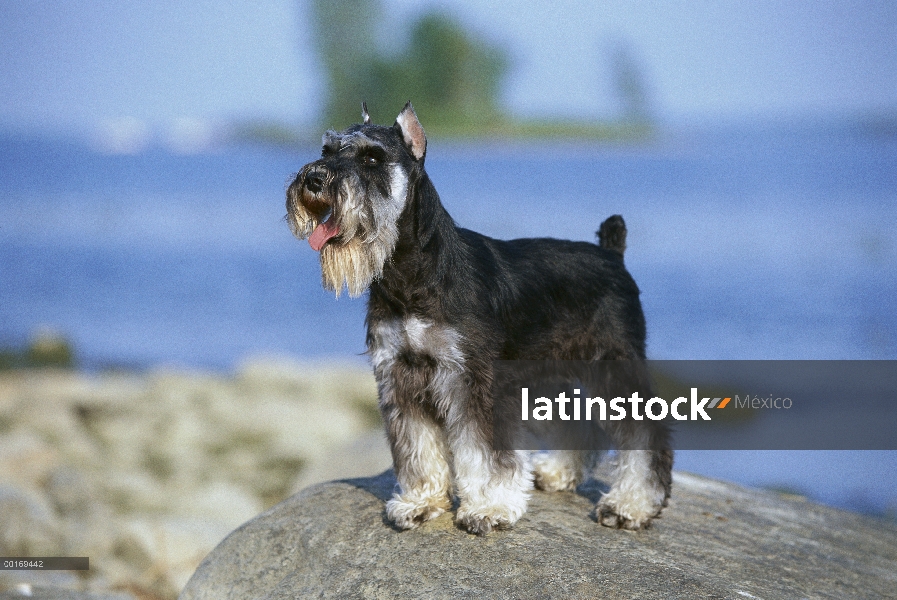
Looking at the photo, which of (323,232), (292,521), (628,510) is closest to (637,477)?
(628,510)

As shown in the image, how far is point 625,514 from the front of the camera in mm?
6070

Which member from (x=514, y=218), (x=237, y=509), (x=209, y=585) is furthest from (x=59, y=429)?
(x=514, y=218)

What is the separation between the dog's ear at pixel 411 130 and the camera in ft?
17.9

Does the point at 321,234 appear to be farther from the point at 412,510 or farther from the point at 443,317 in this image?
the point at 412,510

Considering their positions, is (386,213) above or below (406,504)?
above

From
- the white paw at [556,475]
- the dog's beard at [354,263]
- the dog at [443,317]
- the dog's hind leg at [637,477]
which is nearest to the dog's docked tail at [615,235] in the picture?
the dog at [443,317]

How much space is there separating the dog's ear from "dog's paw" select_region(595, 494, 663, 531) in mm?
2633

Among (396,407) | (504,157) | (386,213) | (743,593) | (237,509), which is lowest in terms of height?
(237,509)

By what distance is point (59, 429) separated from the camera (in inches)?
547

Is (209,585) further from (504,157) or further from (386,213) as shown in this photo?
(504,157)

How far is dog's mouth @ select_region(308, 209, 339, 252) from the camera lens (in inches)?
208

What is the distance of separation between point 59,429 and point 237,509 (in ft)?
→ 14.6

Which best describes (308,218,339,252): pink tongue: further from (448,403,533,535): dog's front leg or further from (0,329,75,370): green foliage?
(0,329,75,370): green foliage

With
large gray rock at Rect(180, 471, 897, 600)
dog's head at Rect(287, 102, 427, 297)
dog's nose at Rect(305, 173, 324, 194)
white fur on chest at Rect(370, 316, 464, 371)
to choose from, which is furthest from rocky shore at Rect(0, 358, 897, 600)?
dog's nose at Rect(305, 173, 324, 194)
